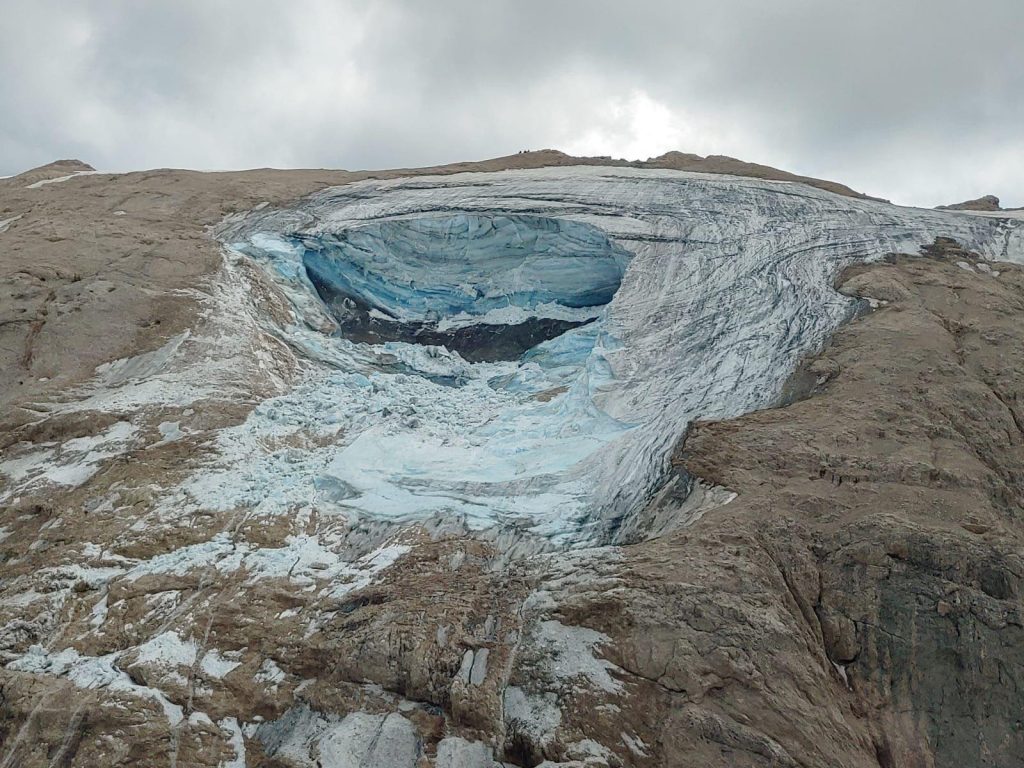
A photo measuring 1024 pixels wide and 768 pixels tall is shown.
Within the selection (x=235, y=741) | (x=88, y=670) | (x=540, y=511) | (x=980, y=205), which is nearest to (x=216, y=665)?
(x=235, y=741)

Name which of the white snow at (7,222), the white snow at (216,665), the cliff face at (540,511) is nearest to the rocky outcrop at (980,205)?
the cliff face at (540,511)

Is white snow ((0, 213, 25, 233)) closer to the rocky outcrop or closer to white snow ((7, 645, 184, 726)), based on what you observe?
white snow ((7, 645, 184, 726))

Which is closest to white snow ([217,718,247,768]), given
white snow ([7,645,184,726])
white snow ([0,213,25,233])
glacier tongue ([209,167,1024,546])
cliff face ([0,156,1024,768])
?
cliff face ([0,156,1024,768])

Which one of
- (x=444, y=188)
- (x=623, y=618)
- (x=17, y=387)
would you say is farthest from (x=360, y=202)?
(x=623, y=618)

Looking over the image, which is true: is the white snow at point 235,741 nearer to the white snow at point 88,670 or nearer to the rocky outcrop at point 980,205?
the white snow at point 88,670

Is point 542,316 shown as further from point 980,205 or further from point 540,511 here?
point 980,205
